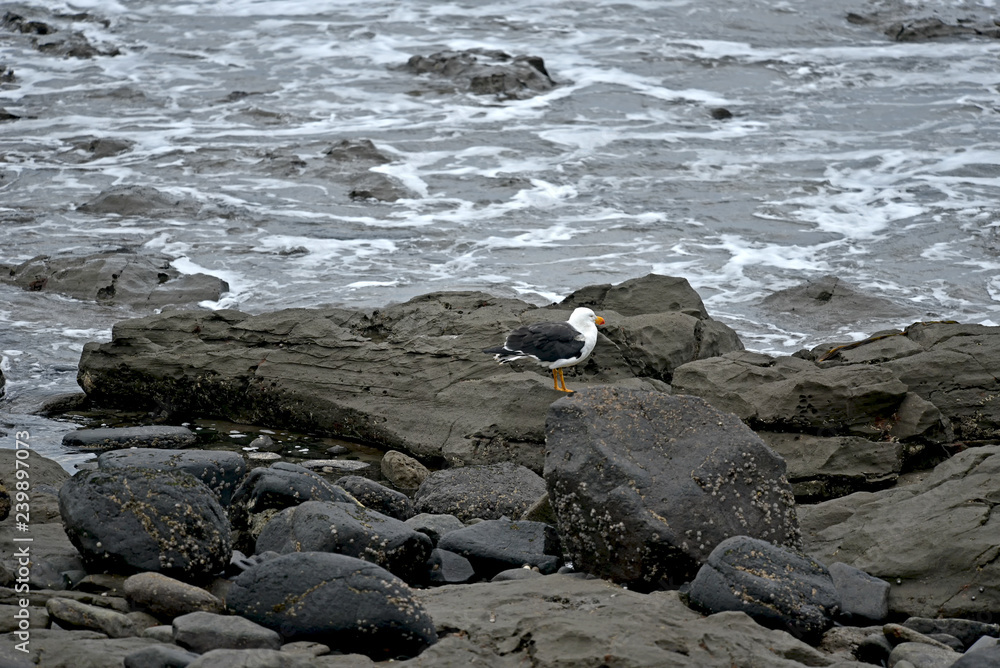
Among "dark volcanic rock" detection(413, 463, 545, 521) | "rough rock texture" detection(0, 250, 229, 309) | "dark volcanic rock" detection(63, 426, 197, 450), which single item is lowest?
"rough rock texture" detection(0, 250, 229, 309)

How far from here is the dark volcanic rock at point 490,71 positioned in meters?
21.0

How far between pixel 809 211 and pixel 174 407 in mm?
9804

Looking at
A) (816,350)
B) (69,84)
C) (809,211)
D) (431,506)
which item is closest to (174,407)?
(431,506)

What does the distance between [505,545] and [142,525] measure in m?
1.82

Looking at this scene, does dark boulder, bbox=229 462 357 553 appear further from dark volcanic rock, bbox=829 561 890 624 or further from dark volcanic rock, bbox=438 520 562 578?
dark volcanic rock, bbox=829 561 890 624

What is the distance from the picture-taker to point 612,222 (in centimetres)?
1452

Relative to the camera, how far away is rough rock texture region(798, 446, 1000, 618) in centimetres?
486

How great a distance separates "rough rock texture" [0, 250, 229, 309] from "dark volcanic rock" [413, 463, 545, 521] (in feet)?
19.3

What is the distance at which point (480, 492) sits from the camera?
256 inches

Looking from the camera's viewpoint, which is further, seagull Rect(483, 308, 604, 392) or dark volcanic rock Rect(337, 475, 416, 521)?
seagull Rect(483, 308, 604, 392)

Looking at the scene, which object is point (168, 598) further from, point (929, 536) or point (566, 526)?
point (929, 536)

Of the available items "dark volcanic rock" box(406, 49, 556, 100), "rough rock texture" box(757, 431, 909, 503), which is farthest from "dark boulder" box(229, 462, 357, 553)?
"dark volcanic rock" box(406, 49, 556, 100)

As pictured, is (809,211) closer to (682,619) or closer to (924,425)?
(924,425)

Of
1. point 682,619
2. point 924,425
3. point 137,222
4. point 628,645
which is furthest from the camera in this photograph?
point 137,222
